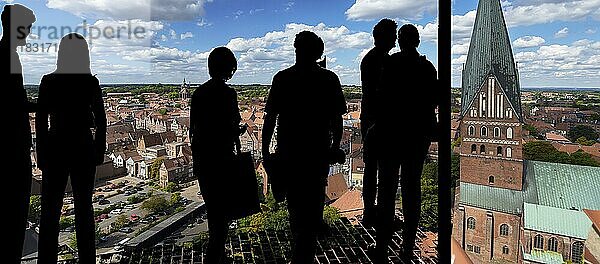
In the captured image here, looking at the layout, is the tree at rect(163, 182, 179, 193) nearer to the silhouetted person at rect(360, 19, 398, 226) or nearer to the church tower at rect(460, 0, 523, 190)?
the silhouetted person at rect(360, 19, 398, 226)

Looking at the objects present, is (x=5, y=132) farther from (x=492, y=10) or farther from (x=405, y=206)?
(x=492, y=10)

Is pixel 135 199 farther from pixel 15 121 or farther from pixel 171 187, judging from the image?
pixel 15 121

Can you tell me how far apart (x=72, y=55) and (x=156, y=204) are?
2.25 metres

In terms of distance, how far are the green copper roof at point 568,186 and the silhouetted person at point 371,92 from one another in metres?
22.8

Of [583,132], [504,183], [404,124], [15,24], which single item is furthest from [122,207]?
[504,183]

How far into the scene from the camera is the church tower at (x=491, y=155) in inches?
864

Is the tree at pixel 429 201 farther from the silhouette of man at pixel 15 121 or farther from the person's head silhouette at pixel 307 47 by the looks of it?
the silhouette of man at pixel 15 121

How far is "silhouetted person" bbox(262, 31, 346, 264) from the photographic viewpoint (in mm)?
2977

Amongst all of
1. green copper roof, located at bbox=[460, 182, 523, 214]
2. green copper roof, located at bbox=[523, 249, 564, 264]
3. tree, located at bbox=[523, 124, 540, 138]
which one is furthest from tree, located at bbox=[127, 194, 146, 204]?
green copper roof, located at bbox=[460, 182, 523, 214]

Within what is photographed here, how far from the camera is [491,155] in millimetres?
26922

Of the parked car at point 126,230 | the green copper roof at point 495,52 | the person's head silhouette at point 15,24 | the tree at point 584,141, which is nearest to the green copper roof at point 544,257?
the tree at point 584,141

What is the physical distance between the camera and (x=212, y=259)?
3123 millimetres

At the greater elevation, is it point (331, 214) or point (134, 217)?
point (134, 217)

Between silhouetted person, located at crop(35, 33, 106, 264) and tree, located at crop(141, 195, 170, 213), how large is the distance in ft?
5.36
